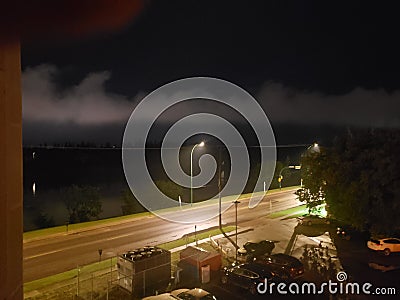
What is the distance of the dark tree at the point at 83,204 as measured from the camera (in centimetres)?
2992

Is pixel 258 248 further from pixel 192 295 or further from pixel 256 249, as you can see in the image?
pixel 192 295

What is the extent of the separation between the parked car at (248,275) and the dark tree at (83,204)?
1908 cm

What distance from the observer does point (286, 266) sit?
13594 millimetres

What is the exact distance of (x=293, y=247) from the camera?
1792 centimetres

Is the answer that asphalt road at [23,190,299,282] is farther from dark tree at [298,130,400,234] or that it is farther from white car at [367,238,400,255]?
white car at [367,238,400,255]

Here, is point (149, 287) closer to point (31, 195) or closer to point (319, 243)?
point (319, 243)

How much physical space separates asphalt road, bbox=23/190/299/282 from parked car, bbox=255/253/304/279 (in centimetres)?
655

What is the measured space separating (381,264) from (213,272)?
745 centimetres

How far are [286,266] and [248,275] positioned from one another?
5.92ft

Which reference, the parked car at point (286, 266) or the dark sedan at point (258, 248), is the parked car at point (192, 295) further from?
the dark sedan at point (258, 248)

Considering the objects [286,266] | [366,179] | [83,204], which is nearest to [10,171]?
[286,266]

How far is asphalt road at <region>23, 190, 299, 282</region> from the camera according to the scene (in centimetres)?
1523

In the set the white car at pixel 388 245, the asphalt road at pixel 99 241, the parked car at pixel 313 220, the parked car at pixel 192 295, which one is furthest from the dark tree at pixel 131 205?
the parked car at pixel 192 295

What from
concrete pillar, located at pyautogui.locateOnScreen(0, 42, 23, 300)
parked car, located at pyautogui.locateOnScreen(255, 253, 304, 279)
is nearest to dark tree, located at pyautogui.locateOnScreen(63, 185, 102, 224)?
parked car, located at pyautogui.locateOnScreen(255, 253, 304, 279)
